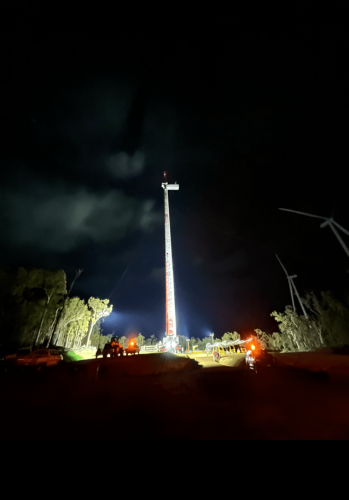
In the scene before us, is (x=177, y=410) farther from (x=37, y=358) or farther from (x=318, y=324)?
(x=318, y=324)

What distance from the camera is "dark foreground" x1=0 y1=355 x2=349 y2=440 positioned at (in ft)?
15.7

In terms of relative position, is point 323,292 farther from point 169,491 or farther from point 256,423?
point 169,491

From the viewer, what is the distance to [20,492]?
83.4 inches

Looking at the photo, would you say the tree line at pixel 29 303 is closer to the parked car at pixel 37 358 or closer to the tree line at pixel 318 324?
the parked car at pixel 37 358

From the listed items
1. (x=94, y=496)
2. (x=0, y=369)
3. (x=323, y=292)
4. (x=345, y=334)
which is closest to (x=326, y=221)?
(x=323, y=292)

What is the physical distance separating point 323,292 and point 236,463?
140 ft

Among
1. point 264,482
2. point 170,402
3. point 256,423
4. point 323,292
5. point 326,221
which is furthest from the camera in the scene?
point 323,292

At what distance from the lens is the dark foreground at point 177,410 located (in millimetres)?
4773

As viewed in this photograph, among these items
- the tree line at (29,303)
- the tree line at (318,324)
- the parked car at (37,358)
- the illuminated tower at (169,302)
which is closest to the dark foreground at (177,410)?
the parked car at (37,358)

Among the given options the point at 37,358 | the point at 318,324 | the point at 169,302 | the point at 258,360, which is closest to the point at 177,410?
the point at 258,360

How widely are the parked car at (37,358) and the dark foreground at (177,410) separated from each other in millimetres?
6368

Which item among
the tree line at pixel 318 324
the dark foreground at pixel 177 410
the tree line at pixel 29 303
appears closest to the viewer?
the dark foreground at pixel 177 410

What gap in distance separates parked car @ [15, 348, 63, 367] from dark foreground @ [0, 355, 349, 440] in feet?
20.9

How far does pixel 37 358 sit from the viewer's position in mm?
16422
